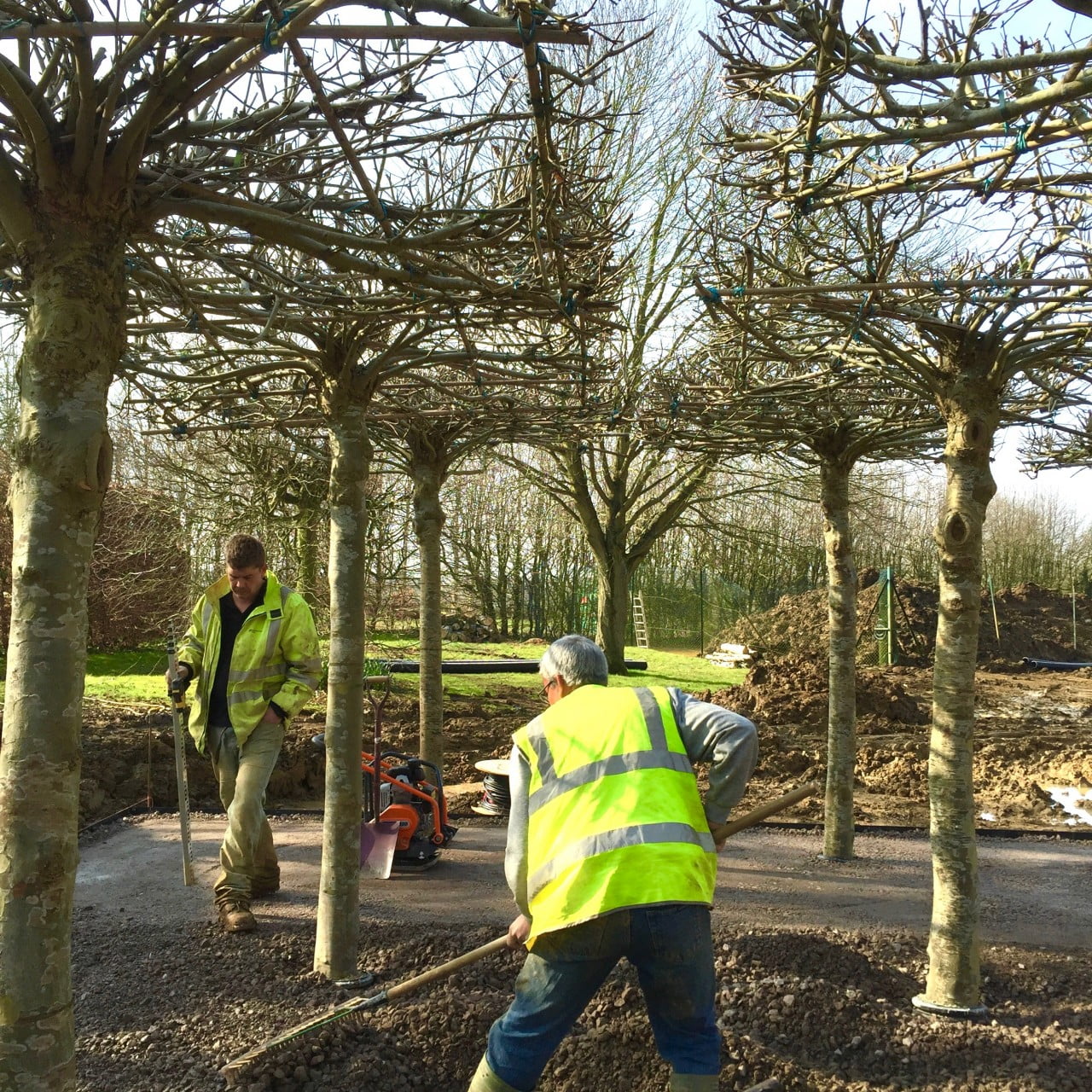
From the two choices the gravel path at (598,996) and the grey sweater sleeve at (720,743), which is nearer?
the grey sweater sleeve at (720,743)

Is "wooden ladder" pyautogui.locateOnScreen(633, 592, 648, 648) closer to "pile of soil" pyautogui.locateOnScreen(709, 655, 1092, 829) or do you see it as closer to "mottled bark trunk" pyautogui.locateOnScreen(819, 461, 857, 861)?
"pile of soil" pyautogui.locateOnScreen(709, 655, 1092, 829)

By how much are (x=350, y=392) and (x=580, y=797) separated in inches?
98.8

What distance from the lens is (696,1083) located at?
2.97 m

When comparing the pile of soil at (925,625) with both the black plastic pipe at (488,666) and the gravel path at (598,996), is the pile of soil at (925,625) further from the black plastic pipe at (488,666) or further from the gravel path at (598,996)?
the gravel path at (598,996)

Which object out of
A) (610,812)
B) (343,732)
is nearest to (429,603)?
(343,732)

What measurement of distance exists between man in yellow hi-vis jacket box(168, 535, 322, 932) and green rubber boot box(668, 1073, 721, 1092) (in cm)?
325

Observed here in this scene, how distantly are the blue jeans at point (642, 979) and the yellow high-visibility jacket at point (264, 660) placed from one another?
295cm

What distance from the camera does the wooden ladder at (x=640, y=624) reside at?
81.4ft

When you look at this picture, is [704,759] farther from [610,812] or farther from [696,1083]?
[696,1083]

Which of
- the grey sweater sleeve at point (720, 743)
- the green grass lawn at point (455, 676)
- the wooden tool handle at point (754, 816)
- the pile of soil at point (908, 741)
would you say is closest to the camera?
the grey sweater sleeve at point (720, 743)

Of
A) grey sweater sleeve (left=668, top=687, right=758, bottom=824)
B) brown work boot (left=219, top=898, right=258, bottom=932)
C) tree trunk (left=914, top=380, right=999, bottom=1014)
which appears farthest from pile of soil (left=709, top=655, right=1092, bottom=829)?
grey sweater sleeve (left=668, top=687, right=758, bottom=824)

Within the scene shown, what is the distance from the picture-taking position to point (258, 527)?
12.7 metres

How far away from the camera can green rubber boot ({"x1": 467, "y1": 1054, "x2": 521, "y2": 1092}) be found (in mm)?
3029

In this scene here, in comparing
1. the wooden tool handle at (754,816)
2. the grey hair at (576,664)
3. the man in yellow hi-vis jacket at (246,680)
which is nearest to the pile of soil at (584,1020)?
the man in yellow hi-vis jacket at (246,680)
